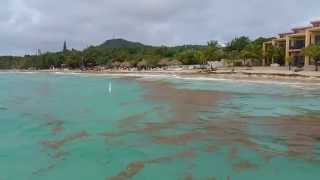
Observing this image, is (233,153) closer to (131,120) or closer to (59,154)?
(59,154)

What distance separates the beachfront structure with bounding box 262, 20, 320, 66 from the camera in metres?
74.9

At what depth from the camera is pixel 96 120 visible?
76.5 feet

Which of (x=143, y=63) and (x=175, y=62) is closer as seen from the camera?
(x=175, y=62)

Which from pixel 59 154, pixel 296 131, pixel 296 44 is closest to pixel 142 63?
pixel 296 44

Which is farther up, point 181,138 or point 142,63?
point 142,63

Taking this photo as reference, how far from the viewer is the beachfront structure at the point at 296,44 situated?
246ft

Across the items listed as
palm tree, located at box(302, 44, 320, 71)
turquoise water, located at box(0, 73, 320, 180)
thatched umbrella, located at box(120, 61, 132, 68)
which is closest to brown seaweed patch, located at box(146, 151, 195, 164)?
turquoise water, located at box(0, 73, 320, 180)

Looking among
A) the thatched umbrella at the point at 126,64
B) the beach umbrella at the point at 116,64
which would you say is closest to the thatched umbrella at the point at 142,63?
the thatched umbrella at the point at 126,64

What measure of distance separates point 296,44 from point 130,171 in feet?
238

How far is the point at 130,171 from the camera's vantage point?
40.7 ft

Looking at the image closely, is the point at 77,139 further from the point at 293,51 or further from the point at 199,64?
the point at 199,64

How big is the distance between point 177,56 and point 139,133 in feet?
333

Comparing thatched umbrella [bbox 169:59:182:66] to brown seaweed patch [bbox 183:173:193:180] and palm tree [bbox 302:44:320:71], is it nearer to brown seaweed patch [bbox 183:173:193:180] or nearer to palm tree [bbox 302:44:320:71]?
palm tree [bbox 302:44:320:71]

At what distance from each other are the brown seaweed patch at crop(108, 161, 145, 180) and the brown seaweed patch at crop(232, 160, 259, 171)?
272 centimetres
